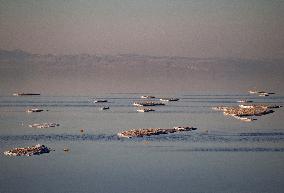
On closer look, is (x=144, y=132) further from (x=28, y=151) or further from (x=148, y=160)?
(x=28, y=151)

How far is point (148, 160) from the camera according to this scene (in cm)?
5334

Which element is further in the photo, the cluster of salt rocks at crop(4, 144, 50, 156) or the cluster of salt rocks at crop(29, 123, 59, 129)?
the cluster of salt rocks at crop(29, 123, 59, 129)

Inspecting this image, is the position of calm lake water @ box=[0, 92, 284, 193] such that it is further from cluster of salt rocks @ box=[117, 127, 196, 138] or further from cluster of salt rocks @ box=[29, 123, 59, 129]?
cluster of salt rocks @ box=[29, 123, 59, 129]

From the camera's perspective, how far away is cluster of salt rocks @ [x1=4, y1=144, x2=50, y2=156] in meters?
55.7

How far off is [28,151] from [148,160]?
583 inches

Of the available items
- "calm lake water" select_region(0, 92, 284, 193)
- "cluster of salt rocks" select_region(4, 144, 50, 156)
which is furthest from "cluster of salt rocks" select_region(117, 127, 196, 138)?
"cluster of salt rocks" select_region(4, 144, 50, 156)

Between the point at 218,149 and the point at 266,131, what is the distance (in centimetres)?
1890

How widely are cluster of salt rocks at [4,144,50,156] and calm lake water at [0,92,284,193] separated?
3.84 ft

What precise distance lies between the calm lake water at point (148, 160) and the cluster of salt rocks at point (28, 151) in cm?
117

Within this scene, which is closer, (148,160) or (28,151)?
(148,160)

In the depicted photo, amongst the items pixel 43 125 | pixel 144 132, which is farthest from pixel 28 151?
pixel 43 125

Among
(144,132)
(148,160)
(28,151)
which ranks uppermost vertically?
(144,132)

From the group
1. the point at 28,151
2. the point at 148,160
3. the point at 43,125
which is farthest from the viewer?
the point at 43,125

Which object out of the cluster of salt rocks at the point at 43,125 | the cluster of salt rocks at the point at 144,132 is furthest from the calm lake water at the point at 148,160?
the cluster of salt rocks at the point at 43,125
